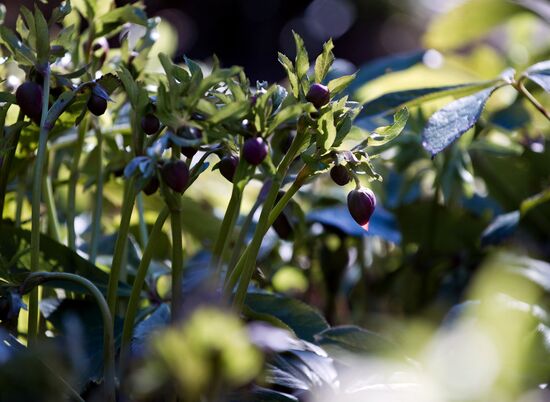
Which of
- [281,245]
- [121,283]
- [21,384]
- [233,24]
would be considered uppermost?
[21,384]

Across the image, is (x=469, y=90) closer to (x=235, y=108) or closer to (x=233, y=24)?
(x=235, y=108)

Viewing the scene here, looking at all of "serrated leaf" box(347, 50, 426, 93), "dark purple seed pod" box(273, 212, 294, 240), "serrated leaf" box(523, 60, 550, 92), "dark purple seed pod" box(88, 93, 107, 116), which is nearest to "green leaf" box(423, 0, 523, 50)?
"serrated leaf" box(347, 50, 426, 93)

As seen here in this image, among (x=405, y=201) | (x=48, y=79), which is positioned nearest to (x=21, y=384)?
(x=48, y=79)

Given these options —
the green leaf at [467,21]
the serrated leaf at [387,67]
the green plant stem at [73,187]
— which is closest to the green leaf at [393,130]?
the green plant stem at [73,187]

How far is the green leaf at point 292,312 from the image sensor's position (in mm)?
566

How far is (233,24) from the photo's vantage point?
15.4 ft

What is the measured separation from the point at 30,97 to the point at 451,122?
0.93 ft

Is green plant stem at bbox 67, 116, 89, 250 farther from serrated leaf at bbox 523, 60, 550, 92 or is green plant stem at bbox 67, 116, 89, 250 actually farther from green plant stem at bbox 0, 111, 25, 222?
serrated leaf at bbox 523, 60, 550, 92

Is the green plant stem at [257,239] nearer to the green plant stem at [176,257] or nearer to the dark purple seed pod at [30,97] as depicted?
the green plant stem at [176,257]

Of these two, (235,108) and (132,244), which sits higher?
(235,108)

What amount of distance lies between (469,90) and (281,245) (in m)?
0.27

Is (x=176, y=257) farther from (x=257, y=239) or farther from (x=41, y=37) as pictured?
(x=41, y=37)

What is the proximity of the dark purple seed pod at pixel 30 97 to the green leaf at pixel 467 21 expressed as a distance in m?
0.81

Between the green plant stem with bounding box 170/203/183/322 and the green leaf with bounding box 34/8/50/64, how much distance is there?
0.12 metres
